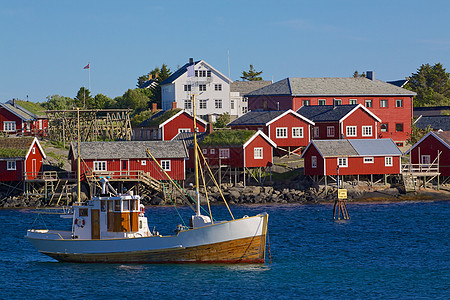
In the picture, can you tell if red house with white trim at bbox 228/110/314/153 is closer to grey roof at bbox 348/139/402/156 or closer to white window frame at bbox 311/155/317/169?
grey roof at bbox 348/139/402/156

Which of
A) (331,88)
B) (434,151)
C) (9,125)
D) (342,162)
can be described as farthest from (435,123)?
(9,125)

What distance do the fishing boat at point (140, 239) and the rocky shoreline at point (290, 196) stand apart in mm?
28958

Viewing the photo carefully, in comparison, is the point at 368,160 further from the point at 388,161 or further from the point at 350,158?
the point at 388,161

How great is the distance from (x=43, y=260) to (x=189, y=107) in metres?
63.4

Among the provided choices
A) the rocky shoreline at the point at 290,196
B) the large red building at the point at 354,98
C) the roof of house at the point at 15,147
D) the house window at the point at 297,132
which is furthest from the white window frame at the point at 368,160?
the roof of house at the point at 15,147

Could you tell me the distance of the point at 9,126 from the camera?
88250mm

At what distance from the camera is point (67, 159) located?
79.8 metres

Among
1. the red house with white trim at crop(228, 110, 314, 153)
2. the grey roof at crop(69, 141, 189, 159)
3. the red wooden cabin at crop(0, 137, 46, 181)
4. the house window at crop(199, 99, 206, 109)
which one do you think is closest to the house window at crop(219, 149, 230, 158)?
the grey roof at crop(69, 141, 189, 159)

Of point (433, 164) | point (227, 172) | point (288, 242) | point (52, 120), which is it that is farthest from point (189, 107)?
point (288, 242)

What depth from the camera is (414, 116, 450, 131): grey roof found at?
97.9m

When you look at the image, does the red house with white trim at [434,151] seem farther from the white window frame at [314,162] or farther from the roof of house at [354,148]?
the white window frame at [314,162]

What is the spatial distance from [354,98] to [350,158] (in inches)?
1002

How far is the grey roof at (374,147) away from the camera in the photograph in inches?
3034

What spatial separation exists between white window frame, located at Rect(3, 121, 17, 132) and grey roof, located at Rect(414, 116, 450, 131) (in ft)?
157
